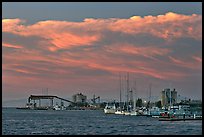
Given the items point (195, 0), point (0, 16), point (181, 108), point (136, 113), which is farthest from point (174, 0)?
point (136, 113)

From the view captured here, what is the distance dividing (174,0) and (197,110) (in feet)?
370

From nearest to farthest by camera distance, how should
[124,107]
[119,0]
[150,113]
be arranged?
[119,0] → [150,113] → [124,107]

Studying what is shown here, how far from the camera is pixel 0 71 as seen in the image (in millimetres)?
11336

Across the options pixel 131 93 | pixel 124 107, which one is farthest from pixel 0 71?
pixel 124 107

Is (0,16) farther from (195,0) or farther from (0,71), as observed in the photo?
(195,0)

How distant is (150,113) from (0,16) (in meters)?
122

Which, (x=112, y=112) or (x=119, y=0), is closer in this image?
(x=119, y=0)

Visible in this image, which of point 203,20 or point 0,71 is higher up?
point 203,20

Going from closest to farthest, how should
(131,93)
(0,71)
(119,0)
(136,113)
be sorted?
(119,0), (0,71), (136,113), (131,93)

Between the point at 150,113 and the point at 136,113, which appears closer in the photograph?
the point at 150,113

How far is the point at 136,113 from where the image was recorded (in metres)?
140

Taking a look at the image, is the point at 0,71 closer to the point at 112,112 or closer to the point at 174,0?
the point at 174,0

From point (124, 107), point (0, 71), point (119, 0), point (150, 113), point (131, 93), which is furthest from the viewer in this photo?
point (124, 107)

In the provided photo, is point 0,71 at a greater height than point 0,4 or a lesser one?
lesser
